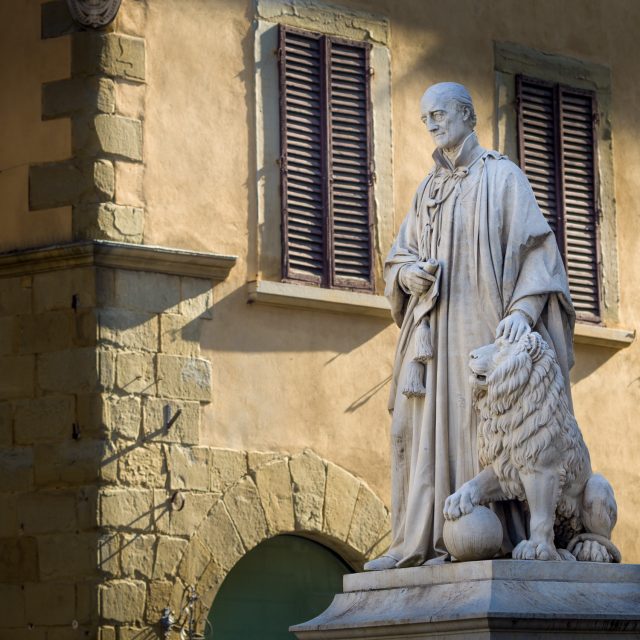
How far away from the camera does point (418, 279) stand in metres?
9.61

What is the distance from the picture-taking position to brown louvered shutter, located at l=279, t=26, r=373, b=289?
1542 cm

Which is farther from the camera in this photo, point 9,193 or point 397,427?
point 9,193

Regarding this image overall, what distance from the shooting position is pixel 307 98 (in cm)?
1563

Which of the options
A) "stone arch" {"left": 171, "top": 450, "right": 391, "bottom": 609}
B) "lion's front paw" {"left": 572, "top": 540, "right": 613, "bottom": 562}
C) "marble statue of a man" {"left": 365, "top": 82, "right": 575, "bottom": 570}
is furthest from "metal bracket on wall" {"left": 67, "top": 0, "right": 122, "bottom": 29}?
"lion's front paw" {"left": 572, "top": 540, "right": 613, "bottom": 562}

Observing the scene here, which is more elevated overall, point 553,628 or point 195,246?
point 195,246

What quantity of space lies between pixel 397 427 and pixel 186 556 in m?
4.89

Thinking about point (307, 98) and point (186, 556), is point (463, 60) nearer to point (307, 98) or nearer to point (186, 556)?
point (307, 98)

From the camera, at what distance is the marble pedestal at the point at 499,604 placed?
28.2ft

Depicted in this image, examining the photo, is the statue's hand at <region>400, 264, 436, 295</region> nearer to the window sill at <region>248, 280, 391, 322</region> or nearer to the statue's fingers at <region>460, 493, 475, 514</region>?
the statue's fingers at <region>460, 493, 475, 514</region>

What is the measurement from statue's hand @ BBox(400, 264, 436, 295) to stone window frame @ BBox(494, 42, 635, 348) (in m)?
7.18

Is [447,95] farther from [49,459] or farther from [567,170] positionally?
[567,170]

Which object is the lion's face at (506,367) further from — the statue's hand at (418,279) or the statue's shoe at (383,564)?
the statue's shoe at (383,564)

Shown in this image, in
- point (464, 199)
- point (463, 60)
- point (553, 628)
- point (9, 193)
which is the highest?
point (463, 60)

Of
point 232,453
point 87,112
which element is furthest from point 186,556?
point 87,112
